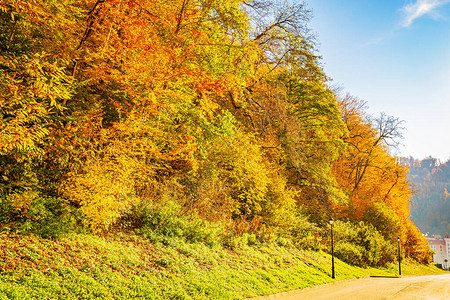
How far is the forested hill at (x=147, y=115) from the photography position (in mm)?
7012

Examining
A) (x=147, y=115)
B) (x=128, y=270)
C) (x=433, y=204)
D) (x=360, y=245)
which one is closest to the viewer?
(x=128, y=270)

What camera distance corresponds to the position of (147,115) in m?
9.00

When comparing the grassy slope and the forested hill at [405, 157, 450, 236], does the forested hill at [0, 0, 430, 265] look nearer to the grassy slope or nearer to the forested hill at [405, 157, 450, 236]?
the grassy slope

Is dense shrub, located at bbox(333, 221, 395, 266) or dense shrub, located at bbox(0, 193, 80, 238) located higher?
dense shrub, located at bbox(0, 193, 80, 238)

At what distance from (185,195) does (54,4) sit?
794cm

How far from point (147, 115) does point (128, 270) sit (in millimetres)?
4302

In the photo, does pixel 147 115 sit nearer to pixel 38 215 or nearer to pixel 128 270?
pixel 38 215

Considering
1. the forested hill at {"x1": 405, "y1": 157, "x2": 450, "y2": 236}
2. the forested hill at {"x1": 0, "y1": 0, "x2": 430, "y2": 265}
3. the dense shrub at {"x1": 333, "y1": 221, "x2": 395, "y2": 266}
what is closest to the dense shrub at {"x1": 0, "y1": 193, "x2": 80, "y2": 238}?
the forested hill at {"x1": 0, "y1": 0, "x2": 430, "y2": 265}

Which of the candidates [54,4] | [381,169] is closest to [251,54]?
[54,4]

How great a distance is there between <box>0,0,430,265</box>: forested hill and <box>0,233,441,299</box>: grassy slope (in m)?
0.68

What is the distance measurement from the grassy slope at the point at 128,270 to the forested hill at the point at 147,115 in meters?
0.68

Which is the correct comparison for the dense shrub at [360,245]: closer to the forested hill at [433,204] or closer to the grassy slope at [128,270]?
the grassy slope at [128,270]

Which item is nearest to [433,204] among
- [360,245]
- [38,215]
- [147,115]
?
[360,245]

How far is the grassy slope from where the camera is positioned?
18.0ft
